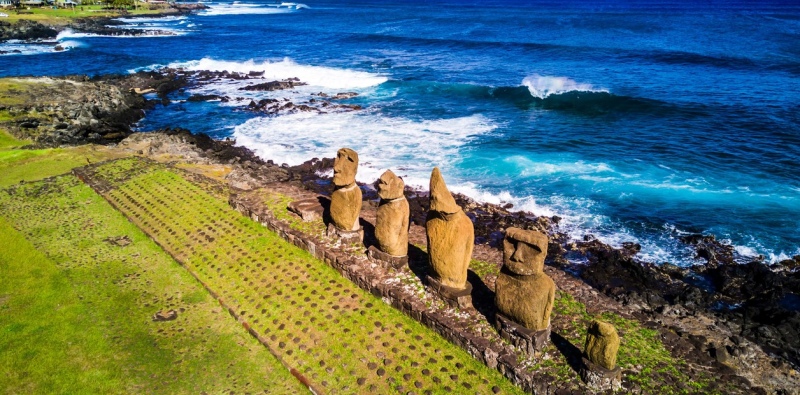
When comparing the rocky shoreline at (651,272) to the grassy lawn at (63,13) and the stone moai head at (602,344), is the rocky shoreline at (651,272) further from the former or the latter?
the grassy lawn at (63,13)

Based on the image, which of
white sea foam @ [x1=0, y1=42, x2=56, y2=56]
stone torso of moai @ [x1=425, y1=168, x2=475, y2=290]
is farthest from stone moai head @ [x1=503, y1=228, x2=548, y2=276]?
white sea foam @ [x1=0, y1=42, x2=56, y2=56]

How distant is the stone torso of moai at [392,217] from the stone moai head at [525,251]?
138 inches

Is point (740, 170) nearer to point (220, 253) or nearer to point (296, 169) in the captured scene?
point (296, 169)

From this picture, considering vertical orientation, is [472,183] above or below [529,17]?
below

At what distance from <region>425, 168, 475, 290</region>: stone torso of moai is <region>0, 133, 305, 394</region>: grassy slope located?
4185 millimetres

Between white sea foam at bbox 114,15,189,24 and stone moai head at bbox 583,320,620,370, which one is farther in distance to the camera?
white sea foam at bbox 114,15,189,24

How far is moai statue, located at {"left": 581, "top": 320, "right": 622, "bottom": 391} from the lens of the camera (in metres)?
9.12

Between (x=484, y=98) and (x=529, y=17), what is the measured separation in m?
67.4

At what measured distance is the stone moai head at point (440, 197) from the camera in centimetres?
1071

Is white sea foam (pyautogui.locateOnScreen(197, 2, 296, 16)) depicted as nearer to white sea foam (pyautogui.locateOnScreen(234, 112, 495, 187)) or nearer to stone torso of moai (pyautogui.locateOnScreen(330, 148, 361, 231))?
white sea foam (pyautogui.locateOnScreen(234, 112, 495, 187))

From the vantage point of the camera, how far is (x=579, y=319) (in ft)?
37.4

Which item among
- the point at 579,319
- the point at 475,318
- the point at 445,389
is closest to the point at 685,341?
the point at 579,319

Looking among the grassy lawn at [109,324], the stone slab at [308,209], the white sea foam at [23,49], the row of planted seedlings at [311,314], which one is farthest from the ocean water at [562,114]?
the grassy lawn at [109,324]

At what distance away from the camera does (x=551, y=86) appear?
43.2 m
